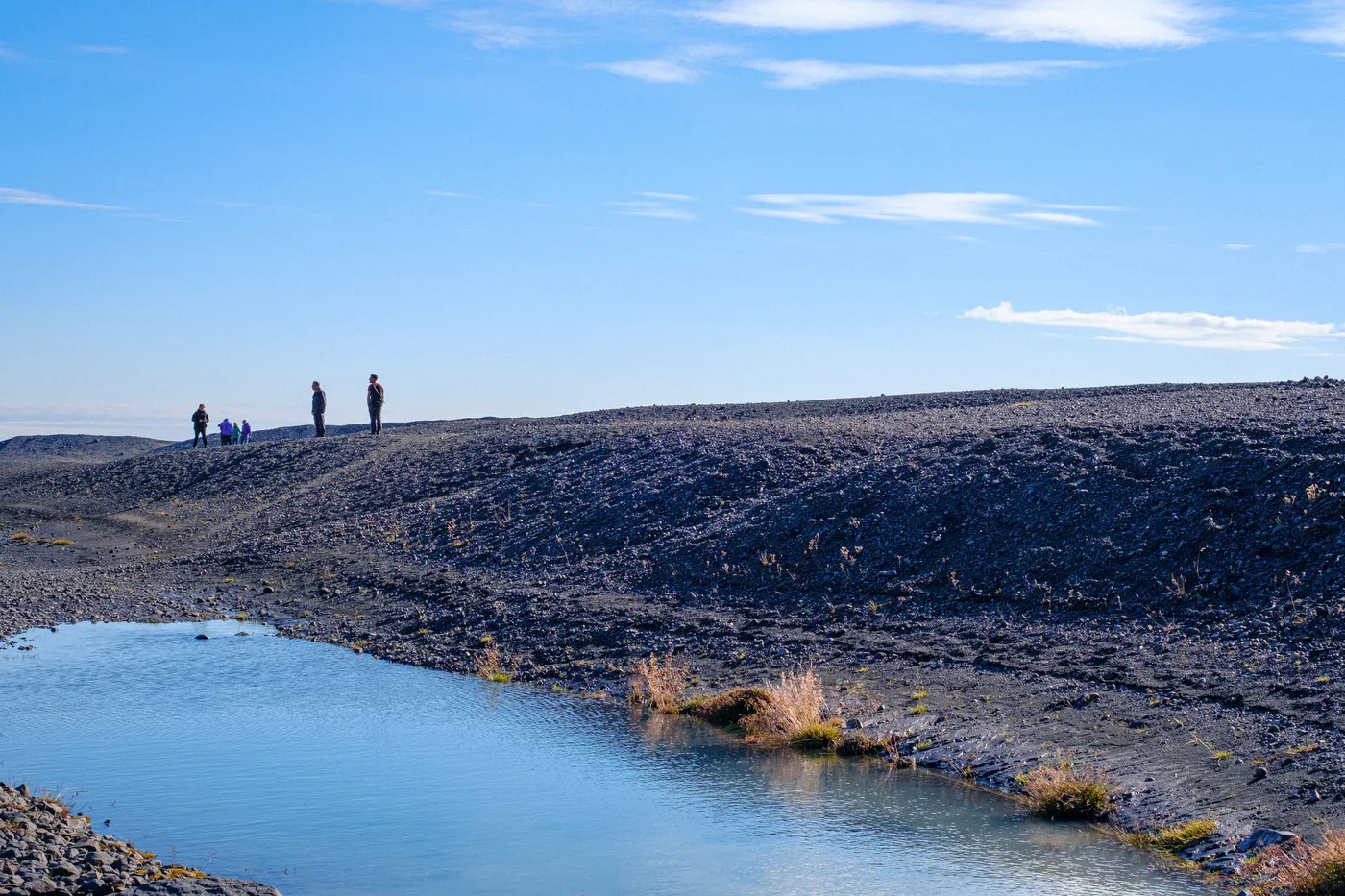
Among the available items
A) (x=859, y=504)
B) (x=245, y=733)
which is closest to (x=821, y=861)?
(x=245, y=733)

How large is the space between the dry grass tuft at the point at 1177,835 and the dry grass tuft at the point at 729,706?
6242 mm

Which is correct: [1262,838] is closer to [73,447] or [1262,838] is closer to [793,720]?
[793,720]

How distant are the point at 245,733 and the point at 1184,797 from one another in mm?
12414

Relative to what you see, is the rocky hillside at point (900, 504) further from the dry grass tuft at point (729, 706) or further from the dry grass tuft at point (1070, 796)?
the dry grass tuft at point (1070, 796)

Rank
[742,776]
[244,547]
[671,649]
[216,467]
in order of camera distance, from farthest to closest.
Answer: [216,467] < [244,547] < [671,649] < [742,776]

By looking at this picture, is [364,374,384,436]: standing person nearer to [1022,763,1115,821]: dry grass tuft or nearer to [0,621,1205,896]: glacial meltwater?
[0,621,1205,896]: glacial meltwater

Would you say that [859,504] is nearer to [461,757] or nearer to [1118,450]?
[1118,450]

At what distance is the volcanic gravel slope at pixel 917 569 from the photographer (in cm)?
1631

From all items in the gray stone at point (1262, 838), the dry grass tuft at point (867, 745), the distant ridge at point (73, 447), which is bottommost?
the dry grass tuft at point (867, 745)

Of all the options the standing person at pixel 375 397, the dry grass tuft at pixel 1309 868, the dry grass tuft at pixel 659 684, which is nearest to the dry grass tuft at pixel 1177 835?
the dry grass tuft at pixel 1309 868

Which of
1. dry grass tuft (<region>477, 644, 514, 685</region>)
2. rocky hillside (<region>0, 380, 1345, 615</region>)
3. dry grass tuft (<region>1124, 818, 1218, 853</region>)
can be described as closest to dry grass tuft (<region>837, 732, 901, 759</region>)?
dry grass tuft (<region>1124, 818, 1218, 853</region>)

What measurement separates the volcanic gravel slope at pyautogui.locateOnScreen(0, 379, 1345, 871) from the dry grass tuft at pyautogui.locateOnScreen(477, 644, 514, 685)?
1.13 ft

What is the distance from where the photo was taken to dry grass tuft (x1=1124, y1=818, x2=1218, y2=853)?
12.6 metres

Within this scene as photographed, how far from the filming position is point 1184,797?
1355cm
